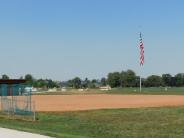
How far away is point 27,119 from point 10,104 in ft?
21.5

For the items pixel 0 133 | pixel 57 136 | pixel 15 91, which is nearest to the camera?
pixel 57 136

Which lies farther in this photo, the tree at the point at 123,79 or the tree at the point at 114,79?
the tree at the point at 114,79

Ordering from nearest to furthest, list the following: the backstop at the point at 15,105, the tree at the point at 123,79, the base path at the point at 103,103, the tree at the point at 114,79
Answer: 1. the backstop at the point at 15,105
2. the base path at the point at 103,103
3. the tree at the point at 123,79
4. the tree at the point at 114,79

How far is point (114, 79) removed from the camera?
196250mm

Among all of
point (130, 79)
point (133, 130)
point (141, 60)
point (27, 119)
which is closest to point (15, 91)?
point (27, 119)

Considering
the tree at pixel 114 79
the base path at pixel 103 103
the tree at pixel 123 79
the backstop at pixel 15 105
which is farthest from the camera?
the tree at pixel 114 79

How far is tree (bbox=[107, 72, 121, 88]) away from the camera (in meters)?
195

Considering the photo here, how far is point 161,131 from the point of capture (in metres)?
23.4

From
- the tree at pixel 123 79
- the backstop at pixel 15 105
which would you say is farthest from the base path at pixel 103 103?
the tree at pixel 123 79

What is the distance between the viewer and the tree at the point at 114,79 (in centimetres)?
19475

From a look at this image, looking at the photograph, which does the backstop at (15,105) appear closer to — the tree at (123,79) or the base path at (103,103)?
the base path at (103,103)

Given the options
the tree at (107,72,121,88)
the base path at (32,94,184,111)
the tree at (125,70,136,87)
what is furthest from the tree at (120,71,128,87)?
the base path at (32,94,184,111)

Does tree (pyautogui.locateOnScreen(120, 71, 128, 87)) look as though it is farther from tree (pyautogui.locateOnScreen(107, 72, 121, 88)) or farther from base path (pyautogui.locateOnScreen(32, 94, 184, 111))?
base path (pyautogui.locateOnScreen(32, 94, 184, 111))

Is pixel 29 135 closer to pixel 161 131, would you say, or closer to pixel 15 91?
pixel 161 131
